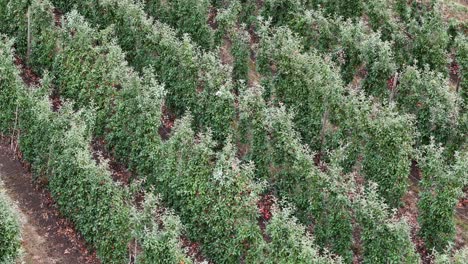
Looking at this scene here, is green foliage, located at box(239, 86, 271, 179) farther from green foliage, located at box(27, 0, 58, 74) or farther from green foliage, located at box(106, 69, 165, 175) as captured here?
green foliage, located at box(27, 0, 58, 74)

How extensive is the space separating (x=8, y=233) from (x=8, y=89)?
8574 millimetres

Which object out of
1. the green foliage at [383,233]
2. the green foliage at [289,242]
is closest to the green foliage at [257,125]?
the green foliage at [289,242]

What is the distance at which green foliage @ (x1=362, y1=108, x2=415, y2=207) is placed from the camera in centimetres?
2395

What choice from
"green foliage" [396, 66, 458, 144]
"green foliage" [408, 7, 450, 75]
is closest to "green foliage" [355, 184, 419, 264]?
"green foliage" [396, 66, 458, 144]

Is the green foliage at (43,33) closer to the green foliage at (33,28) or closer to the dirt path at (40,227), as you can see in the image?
the green foliage at (33,28)

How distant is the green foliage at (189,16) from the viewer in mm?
31219

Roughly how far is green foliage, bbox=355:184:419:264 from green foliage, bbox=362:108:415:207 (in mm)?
2934

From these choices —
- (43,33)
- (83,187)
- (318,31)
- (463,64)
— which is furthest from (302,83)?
(43,33)

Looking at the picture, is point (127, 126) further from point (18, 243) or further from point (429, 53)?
point (429, 53)

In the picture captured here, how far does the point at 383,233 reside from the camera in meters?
21.1

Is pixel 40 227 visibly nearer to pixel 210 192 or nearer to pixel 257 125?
pixel 210 192

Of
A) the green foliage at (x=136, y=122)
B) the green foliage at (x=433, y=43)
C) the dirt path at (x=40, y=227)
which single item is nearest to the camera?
the dirt path at (x=40, y=227)

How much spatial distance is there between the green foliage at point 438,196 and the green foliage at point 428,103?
104 inches

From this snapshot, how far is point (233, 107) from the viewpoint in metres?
25.3
